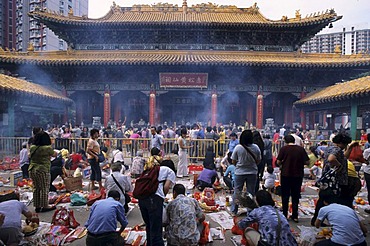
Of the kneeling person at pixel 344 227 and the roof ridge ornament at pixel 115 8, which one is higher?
the roof ridge ornament at pixel 115 8

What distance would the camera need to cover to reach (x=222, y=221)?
5738 millimetres

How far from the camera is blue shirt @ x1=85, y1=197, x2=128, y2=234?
3965 mm

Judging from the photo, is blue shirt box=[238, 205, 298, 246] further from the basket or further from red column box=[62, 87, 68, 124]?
red column box=[62, 87, 68, 124]

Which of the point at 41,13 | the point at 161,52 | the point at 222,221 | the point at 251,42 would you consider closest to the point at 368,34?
the point at 251,42

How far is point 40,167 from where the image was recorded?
19.7 ft

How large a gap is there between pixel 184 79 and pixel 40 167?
12.9 metres

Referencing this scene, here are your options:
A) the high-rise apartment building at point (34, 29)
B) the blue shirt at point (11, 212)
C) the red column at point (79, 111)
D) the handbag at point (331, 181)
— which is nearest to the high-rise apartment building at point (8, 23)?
the high-rise apartment building at point (34, 29)

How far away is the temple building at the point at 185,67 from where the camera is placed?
17.4 metres

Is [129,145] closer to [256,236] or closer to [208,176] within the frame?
[208,176]

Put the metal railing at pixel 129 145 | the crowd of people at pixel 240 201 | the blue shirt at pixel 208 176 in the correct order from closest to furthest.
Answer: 1. the crowd of people at pixel 240 201
2. the blue shirt at pixel 208 176
3. the metal railing at pixel 129 145

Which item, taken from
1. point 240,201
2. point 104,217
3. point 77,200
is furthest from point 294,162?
point 77,200

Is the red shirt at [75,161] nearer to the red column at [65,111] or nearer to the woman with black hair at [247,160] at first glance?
the woman with black hair at [247,160]

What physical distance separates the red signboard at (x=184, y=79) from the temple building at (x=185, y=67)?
2.4 inches

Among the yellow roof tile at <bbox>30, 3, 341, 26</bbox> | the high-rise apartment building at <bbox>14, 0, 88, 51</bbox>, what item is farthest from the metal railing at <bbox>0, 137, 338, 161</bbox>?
the high-rise apartment building at <bbox>14, 0, 88, 51</bbox>
